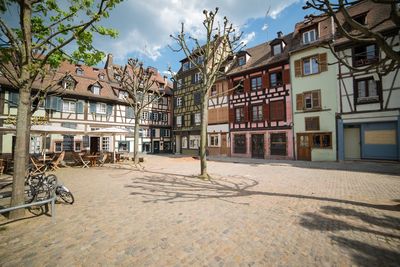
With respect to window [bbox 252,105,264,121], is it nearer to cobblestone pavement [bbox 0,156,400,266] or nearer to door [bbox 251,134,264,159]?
door [bbox 251,134,264,159]

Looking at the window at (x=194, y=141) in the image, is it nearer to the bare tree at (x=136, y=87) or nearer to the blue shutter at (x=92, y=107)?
the bare tree at (x=136, y=87)

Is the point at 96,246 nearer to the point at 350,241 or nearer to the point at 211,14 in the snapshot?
the point at 350,241

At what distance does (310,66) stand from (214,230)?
1726 centimetres

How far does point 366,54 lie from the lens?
1385 cm

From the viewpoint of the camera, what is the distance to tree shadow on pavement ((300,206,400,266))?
2920 mm

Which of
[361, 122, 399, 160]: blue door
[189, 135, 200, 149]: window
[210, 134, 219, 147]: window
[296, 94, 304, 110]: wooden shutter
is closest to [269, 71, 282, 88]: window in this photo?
[296, 94, 304, 110]: wooden shutter

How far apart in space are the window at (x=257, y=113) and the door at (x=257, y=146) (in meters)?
1.73

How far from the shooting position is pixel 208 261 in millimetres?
2879

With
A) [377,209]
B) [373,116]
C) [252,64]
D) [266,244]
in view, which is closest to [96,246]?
[266,244]

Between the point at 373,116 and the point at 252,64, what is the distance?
37.9 feet

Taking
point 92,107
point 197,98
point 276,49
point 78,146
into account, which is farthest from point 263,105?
point 78,146

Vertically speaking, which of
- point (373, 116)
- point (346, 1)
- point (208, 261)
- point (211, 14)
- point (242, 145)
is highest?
point (211, 14)

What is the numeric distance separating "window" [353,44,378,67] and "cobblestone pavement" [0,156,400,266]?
1129 centimetres

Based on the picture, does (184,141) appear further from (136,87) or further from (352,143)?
(352,143)
